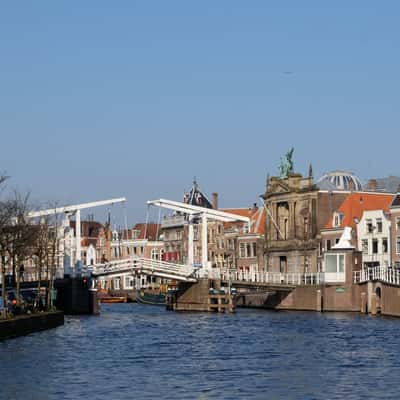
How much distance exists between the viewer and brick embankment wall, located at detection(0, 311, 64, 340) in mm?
47500

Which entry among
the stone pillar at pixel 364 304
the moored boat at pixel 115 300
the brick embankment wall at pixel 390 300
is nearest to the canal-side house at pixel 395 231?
the stone pillar at pixel 364 304

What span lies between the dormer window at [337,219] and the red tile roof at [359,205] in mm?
306

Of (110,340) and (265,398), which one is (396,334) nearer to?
(110,340)

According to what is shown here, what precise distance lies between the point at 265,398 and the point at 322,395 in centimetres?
170

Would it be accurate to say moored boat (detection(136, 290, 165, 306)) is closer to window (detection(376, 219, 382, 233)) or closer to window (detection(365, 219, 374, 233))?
window (detection(365, 219, 374, 233))

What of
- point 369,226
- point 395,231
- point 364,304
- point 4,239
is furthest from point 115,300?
point 4,239

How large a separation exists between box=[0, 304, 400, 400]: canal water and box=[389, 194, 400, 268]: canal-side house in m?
26.8

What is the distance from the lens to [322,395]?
31406 millimetres

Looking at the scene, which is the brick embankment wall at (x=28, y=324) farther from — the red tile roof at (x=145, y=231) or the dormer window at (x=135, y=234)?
the dormer window at (x=135, y=234)

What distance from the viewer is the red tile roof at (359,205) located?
98.2 meters

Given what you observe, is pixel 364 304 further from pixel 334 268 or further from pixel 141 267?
pixel 141 267

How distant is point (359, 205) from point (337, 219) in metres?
2.35

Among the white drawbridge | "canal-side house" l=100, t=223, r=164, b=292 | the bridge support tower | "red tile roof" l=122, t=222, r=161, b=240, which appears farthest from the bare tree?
"red tile roof" l=122, t=222, r=161, b=240

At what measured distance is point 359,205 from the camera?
99.2m
